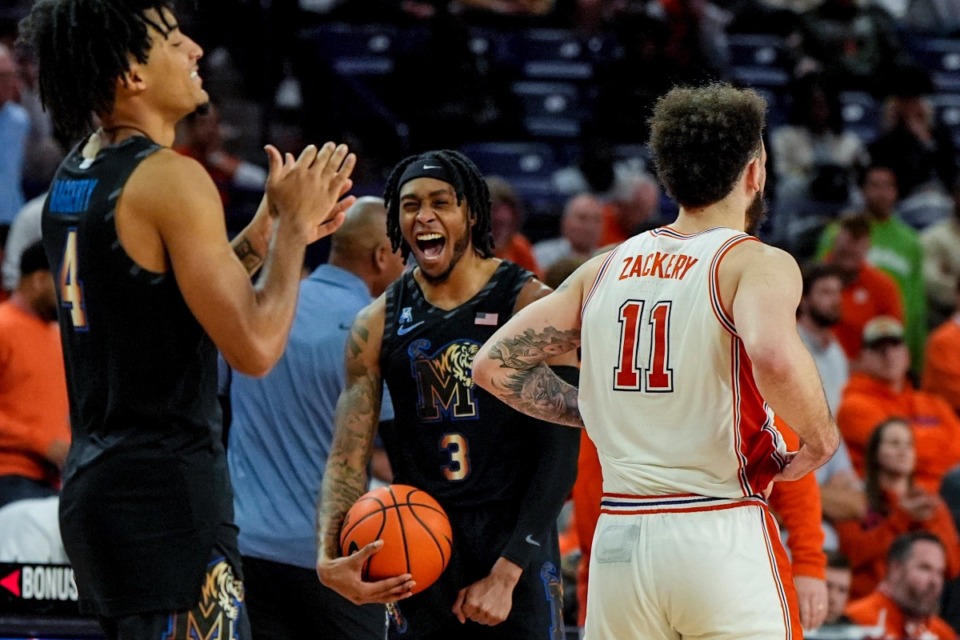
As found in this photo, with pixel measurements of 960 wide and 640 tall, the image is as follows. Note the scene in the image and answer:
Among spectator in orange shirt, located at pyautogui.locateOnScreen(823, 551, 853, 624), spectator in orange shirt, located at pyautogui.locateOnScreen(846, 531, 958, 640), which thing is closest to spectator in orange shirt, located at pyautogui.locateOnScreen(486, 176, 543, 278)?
spectator in orange shirt, located at pyautogui.locateOnScreen(823, 551, 853, 624)

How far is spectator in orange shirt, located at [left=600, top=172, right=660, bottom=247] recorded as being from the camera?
11.1 m

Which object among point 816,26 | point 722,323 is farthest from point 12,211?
point 816,26

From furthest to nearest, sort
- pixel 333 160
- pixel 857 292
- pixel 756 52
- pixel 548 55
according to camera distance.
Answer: pixel 756 52 → pixel 548 55 → pixel 857 292 → pixel 333 160

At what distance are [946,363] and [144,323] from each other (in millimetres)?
8306

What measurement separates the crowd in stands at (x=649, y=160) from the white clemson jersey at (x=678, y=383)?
3.88m

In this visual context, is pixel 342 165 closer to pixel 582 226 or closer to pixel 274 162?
pixel 274 162

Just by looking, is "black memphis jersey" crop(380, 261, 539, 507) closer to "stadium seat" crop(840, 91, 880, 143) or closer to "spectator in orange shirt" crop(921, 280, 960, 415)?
"spectator in orange shirt" crop(921, 280, 960, 415)

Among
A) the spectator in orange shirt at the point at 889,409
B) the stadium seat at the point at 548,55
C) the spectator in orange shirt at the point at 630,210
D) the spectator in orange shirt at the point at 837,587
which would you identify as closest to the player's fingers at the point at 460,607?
the spectator in orange shirt at the point at 837,587

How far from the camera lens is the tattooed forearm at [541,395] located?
13.6 feet

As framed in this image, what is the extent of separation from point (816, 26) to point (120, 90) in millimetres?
12314

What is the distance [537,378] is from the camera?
165 inches

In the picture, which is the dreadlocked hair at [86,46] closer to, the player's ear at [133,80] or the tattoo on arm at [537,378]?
the player's ear at [133,80]

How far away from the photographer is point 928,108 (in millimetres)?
14070

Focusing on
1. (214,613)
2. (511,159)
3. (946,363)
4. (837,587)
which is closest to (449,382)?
(214,613)
